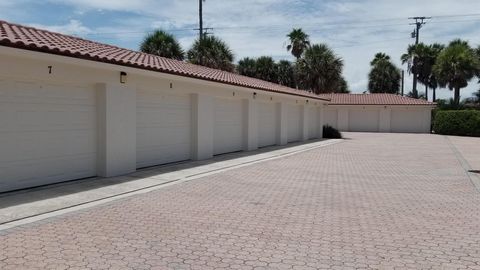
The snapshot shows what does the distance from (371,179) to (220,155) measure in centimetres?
620

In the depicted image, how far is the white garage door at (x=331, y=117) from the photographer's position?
44.4 m

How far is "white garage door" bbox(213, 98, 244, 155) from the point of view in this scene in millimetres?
16344

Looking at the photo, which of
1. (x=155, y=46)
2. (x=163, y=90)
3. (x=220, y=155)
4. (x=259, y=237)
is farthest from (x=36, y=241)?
(x=155, y=46)

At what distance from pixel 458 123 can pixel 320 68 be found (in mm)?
12771

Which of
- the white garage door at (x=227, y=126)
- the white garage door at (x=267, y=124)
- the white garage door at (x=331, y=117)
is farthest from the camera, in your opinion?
the white garage door at (x=331, y=117)

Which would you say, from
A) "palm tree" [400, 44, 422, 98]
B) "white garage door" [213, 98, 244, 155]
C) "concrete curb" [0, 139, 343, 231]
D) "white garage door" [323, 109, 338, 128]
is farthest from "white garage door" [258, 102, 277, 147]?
"palm tree" [400, 44, 422, 98]

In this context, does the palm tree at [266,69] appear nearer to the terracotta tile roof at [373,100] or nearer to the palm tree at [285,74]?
the palm tree at [285,74]

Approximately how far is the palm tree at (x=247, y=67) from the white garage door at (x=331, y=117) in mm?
8219

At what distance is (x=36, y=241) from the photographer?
5473 mm

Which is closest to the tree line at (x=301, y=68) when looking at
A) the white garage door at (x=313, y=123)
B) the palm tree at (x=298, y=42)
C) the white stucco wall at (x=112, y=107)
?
the palm tree at (x=298, y=42)

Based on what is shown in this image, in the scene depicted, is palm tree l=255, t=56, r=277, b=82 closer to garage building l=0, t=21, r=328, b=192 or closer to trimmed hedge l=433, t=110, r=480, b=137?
trimmed hedge l=433, t=110, r=480, b=137

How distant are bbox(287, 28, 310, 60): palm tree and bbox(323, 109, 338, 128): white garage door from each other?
7715 mm

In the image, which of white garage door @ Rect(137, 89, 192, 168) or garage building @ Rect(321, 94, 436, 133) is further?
garage building @ Rect(321, 94, 436, 133)

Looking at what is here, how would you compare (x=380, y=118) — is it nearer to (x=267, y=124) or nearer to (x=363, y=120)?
(x=363, y=120)
